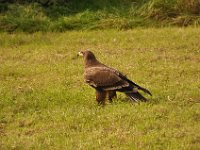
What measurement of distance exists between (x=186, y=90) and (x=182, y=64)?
2089 mm

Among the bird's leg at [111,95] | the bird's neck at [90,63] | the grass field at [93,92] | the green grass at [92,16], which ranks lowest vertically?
the grass field at [93,92]

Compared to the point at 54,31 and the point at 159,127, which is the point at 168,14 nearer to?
the point at 54,31

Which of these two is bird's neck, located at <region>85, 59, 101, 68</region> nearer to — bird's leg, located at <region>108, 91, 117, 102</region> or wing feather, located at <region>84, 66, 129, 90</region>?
wing feather, located at <region>84, 66, 129, 90</region>

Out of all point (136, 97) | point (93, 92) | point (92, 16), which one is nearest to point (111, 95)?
point (136, 97)

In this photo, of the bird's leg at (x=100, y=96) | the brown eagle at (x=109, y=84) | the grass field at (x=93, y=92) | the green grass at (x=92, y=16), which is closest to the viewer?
the grass field at (x=93, y=92)

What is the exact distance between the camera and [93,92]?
8930mm

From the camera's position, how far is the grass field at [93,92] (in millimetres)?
6660

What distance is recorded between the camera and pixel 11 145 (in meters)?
6.52

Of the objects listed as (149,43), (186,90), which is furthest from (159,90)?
(149,43)

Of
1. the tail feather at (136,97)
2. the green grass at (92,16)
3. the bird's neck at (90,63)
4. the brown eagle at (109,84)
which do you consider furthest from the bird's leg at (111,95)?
the green grass at (92,16)

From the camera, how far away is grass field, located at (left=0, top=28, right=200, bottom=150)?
666 centimetres

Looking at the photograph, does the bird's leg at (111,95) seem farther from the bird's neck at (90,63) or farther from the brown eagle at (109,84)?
the bird's neck at (90,63)

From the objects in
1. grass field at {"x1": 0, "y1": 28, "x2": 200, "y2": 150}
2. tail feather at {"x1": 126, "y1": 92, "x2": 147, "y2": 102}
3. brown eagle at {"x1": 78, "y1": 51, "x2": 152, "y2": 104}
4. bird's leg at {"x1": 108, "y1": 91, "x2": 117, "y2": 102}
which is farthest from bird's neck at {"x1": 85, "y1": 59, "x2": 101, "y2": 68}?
tail feather at {"x1": 126, "y1": 92, "x2": 147, "y2": 102}

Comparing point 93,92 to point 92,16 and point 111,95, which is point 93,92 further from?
point 92,16
